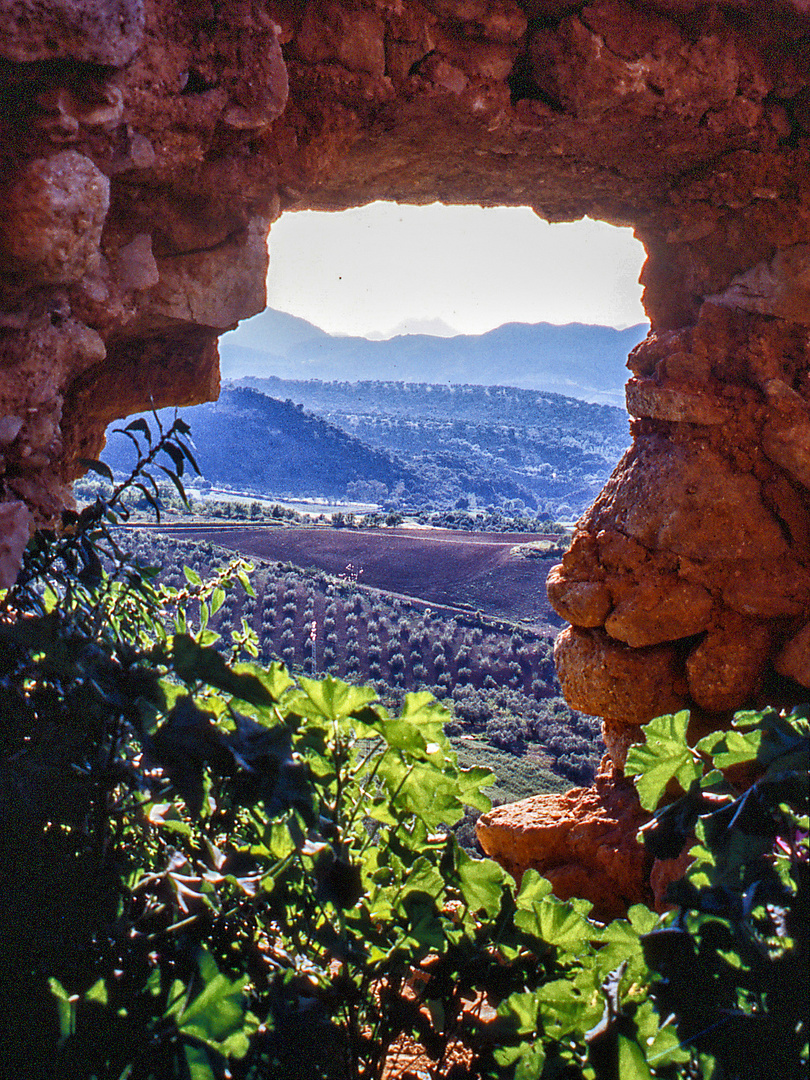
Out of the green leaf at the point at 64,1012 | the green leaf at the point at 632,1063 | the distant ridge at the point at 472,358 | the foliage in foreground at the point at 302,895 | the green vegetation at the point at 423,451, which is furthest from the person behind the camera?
the distant ridge at the point at 472,358

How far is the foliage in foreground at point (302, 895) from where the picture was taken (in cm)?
95

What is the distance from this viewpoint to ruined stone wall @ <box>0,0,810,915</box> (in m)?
2.15

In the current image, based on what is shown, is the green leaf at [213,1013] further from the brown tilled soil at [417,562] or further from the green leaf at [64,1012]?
the brown tilled soil at [417,562]

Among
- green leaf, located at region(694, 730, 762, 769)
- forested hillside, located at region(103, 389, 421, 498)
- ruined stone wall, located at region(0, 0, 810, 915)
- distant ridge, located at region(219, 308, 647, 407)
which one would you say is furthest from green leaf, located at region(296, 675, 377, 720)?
distant ridge, located at region(219, 308, 647, 407)

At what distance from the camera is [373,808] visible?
1.57 m

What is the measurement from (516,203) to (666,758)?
3140 mm

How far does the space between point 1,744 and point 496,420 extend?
52232 mm

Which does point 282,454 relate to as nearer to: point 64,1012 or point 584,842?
point 584,842

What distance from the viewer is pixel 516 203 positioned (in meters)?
3.80

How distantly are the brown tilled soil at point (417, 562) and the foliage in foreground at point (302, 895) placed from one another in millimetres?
11996

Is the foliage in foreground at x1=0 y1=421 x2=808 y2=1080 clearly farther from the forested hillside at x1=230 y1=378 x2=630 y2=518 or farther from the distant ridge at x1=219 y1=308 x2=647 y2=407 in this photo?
the distant ridge at x1=219 y1=308 x2=647 y2=407

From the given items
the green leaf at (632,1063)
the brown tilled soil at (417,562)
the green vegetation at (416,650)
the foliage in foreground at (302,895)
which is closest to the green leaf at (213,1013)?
the foliage in foreground at (302,895)

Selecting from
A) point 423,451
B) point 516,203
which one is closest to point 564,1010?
point 516,203

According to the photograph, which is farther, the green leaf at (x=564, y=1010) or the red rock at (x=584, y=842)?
the red rock at (x=584, y=842)
